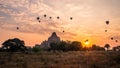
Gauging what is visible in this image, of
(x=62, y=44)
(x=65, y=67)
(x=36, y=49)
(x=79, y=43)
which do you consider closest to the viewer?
(x=65, y=67)

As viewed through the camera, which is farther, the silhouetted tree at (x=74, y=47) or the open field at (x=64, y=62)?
the silhouetted tree at (x=74, y=47)

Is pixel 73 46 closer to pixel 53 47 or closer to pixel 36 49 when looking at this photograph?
pixel 53 47

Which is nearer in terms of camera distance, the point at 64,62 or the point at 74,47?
the point at 64,62

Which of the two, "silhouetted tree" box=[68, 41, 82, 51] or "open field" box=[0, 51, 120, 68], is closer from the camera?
"open field" box=[0, 51, 120, 68]

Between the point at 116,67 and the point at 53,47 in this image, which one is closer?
the point at 116,67

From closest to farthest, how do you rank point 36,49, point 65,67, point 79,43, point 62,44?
point 65,67, point 36,49, point 62,44, point 79,43

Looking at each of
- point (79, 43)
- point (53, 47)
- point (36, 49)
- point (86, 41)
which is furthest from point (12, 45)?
point (86, 41)

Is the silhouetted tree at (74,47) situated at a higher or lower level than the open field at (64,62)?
higher

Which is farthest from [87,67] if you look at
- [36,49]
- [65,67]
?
[36,49]

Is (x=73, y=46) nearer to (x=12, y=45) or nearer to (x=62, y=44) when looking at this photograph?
(x=62, y=44)

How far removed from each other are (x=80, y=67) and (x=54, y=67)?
299cm

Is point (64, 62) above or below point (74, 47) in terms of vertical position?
below

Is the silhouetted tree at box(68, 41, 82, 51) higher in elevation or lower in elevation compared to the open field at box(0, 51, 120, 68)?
higher

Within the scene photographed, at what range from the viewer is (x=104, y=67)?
27.5 metres
